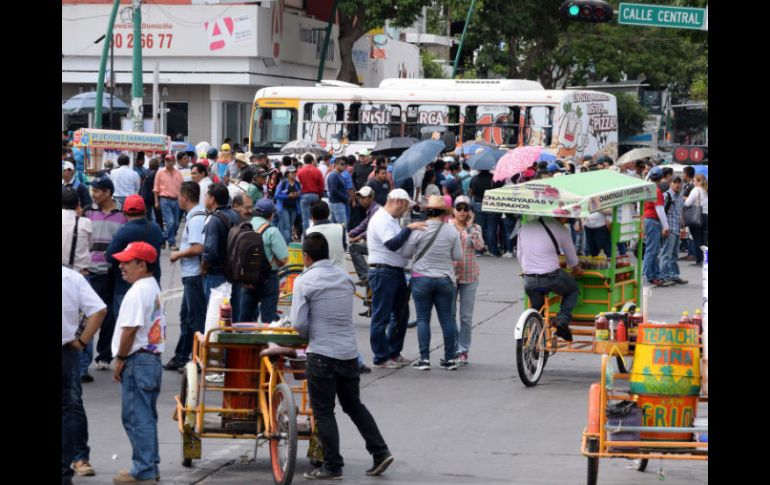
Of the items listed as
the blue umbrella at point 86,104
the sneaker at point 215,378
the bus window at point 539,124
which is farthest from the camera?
the blue umbrella at point 86,104

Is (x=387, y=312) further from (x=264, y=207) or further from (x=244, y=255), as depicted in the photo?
(x=244, y=255)

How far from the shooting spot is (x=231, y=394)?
9.28 meters

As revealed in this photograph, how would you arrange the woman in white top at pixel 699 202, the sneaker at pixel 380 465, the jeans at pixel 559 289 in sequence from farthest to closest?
the woman in white top at pixel 699 202
the jeans at pixel 559 289
the sneaker at pixel 380 465

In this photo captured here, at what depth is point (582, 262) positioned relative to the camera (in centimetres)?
1341

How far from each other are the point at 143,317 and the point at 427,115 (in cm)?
2739

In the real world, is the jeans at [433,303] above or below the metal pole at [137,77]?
below

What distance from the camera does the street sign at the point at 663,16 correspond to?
1538cm

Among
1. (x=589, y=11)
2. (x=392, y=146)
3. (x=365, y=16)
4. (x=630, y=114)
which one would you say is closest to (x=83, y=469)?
(x=589, y=11)

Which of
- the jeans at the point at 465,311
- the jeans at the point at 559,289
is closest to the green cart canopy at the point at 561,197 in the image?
the jeans at the point at 559,289

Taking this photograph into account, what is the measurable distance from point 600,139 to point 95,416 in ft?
92.8

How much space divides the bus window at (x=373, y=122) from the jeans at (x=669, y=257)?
49.8 feet

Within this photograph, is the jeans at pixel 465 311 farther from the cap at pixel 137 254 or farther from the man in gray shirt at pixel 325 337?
the cap at pixel 137 254
